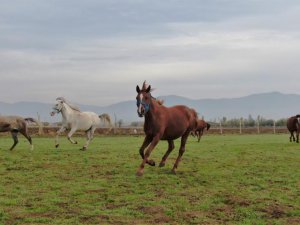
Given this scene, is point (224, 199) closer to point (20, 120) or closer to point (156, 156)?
point (156, 156)

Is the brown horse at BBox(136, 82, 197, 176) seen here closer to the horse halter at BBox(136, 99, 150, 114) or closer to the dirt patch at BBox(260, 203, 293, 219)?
the horse halter at BBox(136, 99, 150, 114)

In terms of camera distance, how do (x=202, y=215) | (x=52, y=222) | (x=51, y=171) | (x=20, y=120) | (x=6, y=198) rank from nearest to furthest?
(x=52, y=222) < (x=202, y=215) < (x=6, y=198) < (x=51, y=171) < (x=20, y=120)

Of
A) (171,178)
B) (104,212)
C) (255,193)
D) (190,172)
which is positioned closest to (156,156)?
(190,172)

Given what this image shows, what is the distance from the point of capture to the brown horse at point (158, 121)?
12523 mm

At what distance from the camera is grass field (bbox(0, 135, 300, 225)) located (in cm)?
826

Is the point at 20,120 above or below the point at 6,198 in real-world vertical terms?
above

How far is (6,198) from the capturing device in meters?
9.62

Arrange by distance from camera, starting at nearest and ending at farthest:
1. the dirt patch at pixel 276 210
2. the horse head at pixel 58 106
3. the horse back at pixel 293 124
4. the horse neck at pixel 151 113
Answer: the dirt patch at pixel 276 210 → the horse neck at pixel 151 113 → the horse head at pixel 58 106 → the horse back at pixel 293 124

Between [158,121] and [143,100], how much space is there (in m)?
0.96

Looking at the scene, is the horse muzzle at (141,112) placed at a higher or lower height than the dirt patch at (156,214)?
higher

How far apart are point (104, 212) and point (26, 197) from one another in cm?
218

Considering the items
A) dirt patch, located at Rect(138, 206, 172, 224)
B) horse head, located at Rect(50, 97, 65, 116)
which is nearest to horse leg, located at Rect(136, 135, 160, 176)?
dirt patch, located at Rect(138, 206, 172, 224)

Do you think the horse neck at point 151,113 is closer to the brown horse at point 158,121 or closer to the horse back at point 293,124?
the brown horse at point 158,121

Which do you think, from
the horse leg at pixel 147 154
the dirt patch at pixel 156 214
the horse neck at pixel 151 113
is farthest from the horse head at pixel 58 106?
the dirt patch at pixel 156 214
